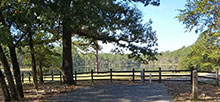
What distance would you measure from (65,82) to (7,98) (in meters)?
4.66

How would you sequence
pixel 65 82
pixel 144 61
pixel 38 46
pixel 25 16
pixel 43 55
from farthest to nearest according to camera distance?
pixel 43 55
pixel 38 46
pixel 144 61
pixel 65 82
pixel 25 16

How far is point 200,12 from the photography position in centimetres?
1309

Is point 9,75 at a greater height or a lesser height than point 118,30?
lesser

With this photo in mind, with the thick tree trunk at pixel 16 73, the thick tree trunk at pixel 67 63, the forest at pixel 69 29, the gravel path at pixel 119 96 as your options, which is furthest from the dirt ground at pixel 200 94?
the thick tree trunk at pixel 16 73

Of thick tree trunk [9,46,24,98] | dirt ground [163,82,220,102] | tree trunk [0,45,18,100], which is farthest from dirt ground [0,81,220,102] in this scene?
tree trunk [0,45,18,100]

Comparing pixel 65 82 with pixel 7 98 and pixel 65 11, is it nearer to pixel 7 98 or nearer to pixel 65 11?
pixel 7 98

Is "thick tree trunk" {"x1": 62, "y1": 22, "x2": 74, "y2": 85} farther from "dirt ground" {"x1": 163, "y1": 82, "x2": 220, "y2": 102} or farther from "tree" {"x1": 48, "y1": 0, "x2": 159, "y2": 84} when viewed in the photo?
"dirt ground" {"x1": 163, "y1": 82, "x2": 220, "y2": 102}

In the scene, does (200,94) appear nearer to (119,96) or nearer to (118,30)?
(119,96)

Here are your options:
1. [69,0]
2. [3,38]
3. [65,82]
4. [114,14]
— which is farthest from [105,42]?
[3,38]

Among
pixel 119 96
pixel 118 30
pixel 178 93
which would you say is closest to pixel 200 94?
pixel 178 93

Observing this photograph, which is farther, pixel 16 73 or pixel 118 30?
pixel 118 30

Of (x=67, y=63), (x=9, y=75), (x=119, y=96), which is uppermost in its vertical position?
(x=67, y=63)

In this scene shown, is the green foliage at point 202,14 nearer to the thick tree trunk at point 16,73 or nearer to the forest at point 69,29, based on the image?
the forest at point 69,29

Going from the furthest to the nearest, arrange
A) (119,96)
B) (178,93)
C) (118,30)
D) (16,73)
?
(118,30) < (16,73) < (178,93) < (119,96)
